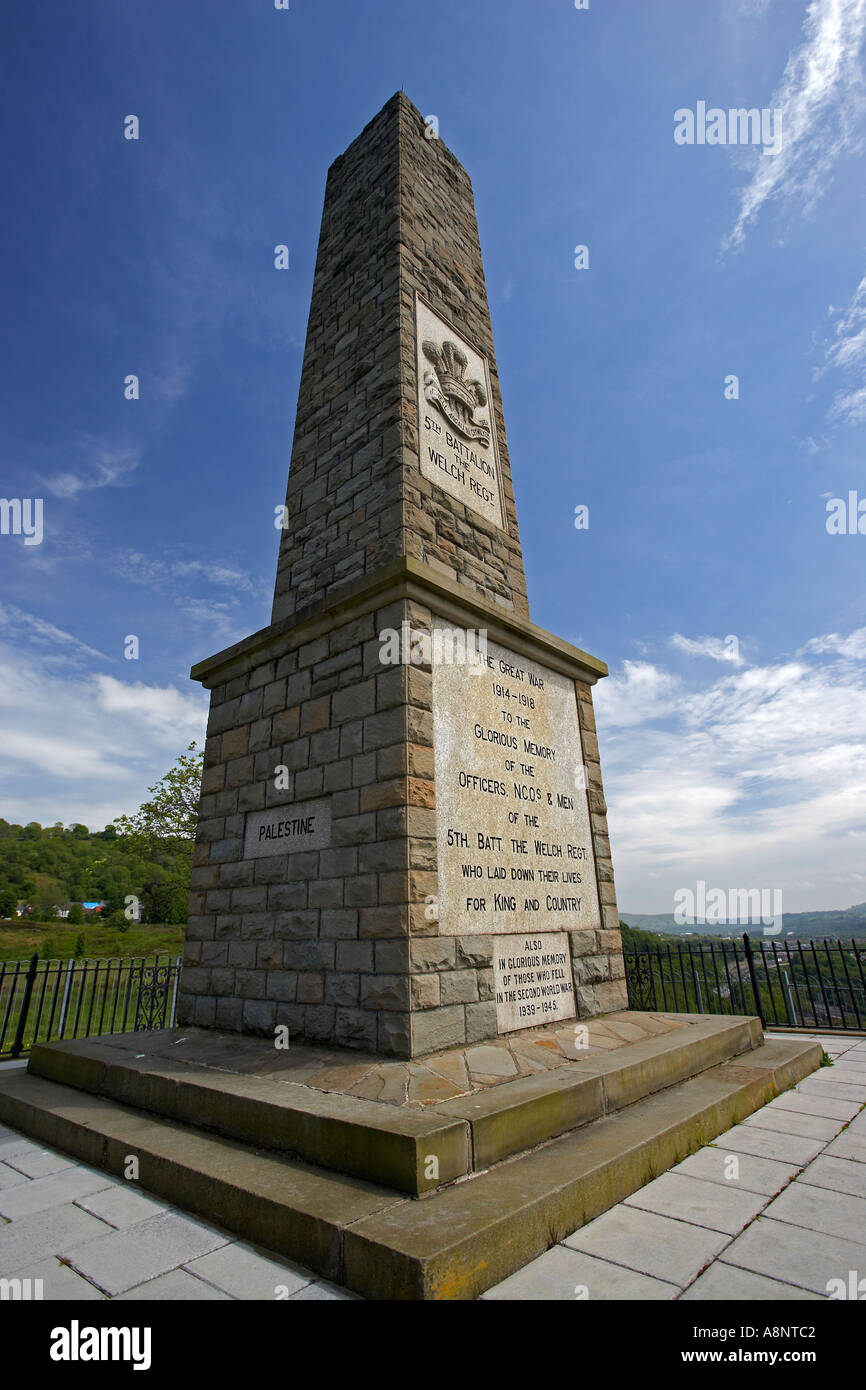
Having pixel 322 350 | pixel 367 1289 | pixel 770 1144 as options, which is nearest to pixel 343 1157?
pixel 367 1289

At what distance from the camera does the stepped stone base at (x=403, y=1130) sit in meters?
2.59

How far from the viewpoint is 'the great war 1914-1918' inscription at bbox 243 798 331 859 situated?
16.7ft

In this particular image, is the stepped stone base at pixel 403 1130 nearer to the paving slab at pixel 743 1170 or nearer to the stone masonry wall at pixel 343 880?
the paving slab at pixel 743 1170

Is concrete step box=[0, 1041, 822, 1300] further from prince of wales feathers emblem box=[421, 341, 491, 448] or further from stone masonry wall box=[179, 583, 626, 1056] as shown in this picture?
prince of wales feathers emblem box=[421, 341, 491, 448]

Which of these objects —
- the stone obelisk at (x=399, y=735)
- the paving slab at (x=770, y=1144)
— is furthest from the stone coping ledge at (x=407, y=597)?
the paving slab at (x=770, y=1144)

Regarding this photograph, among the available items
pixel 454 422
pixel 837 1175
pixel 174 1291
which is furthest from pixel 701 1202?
pixel 454 422

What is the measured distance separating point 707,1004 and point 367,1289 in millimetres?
8947

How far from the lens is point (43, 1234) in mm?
3053

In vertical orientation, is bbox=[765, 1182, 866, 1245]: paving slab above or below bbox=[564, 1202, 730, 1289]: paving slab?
below

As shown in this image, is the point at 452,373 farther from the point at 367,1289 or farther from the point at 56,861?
the point at 56,861

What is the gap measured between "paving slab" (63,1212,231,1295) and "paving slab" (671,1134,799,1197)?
254cm

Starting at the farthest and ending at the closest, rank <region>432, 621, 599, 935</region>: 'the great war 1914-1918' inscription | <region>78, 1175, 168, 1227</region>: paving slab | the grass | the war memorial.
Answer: the grass → <region>432, 621, 599, 935</region>: 'the great war 1914-1918' inscription → <region>78, 1175, 168, 1227</region>: paving slab → the war memorial

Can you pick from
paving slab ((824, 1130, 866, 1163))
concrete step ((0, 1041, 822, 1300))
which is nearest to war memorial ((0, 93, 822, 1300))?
concrete step ((0, 1041, 822, 1300))

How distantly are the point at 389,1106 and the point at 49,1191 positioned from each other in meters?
2.05
